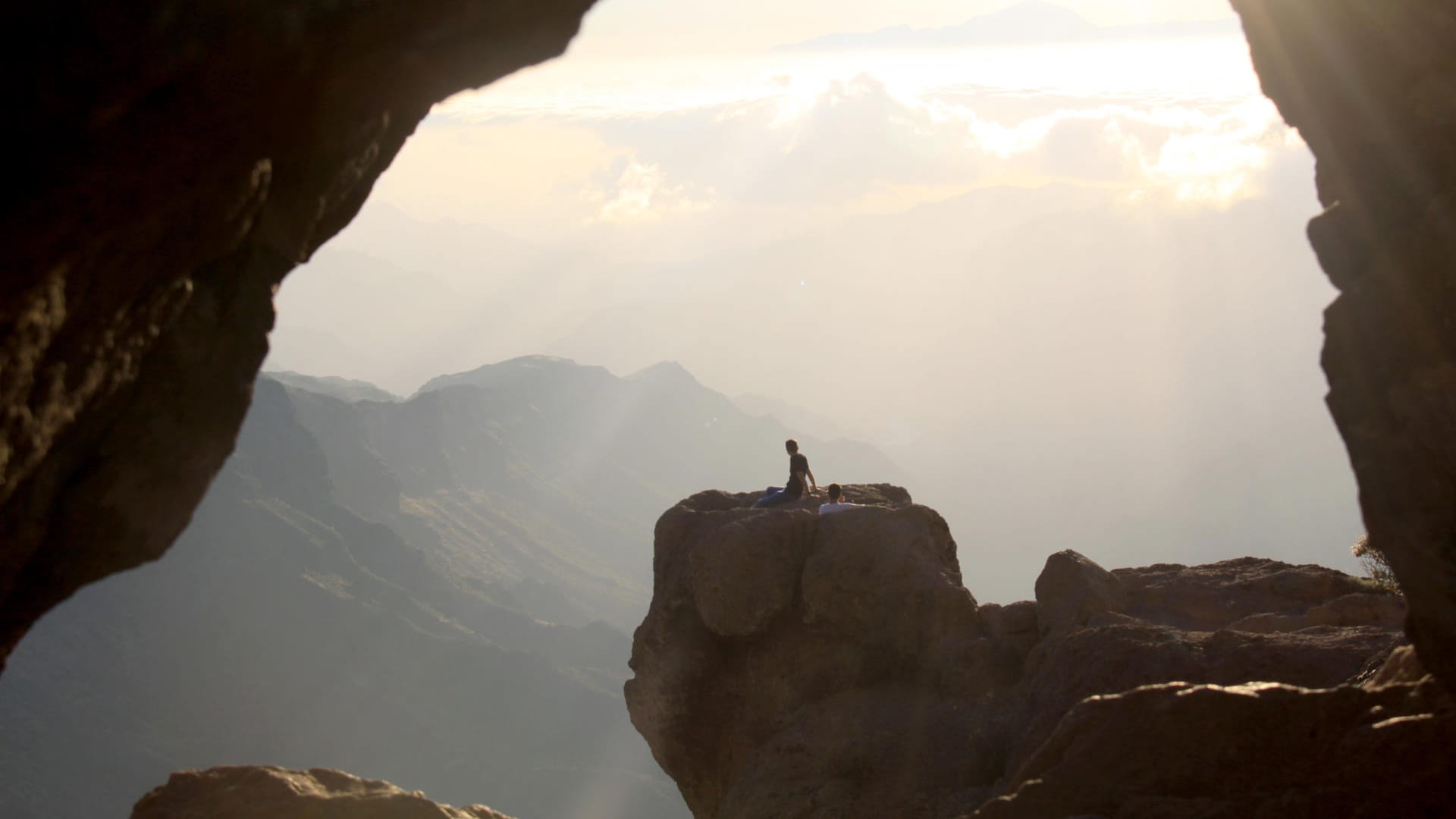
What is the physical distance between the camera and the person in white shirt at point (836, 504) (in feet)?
74.3

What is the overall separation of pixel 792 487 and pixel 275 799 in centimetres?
1228

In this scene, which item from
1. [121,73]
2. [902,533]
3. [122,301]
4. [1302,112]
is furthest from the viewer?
[902,533]

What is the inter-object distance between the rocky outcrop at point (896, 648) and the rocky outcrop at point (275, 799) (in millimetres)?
5983

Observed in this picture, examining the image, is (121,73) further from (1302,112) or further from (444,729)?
(444,729)

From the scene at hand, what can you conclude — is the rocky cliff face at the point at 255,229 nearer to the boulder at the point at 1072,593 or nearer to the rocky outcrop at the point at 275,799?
the rocky outcrop at the point at 275,799

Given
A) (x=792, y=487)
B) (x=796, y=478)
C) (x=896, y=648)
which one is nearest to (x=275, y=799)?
(x=896, y=648)

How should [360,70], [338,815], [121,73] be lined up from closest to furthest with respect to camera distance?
[121,73], [360,70], [338,815]

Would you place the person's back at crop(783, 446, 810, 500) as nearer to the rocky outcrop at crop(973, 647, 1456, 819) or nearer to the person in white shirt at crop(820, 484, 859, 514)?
the person in white shirt at crop(820, 484, 859, 514)

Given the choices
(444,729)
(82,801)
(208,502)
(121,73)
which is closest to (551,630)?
(444,729)

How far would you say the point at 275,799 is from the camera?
15.6m

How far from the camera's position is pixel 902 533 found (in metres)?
22.0

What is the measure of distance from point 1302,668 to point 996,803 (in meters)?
6.48

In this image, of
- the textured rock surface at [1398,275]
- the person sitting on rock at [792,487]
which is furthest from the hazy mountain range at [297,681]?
the textured rock surface at [1398,275]

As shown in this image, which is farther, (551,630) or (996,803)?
(551,630)
